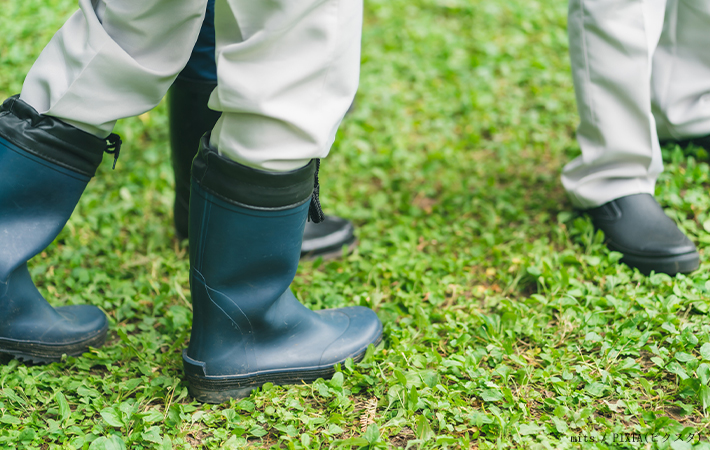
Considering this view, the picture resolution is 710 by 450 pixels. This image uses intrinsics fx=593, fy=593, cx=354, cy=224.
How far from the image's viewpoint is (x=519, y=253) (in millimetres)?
1841

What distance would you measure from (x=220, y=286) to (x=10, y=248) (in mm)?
470

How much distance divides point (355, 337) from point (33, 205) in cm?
77

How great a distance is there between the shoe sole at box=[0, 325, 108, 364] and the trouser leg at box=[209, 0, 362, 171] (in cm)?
67

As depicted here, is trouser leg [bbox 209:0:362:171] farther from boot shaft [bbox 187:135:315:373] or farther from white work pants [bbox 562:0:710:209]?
white work pants [bbox 562:0:710:209]

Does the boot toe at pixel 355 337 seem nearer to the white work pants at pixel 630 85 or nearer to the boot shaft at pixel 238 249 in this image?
the boot shaft at pixel 238 249

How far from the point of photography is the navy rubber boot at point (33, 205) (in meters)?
1.21

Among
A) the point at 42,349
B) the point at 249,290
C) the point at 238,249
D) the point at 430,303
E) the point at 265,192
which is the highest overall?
the point at 265,192

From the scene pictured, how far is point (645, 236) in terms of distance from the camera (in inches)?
65.7

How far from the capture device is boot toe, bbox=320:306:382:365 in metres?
1.36

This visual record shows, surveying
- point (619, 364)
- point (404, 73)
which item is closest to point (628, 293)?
point (619, 364)

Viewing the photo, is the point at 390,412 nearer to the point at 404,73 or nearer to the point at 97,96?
the point at 97,96

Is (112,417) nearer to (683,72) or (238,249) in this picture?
(238,249)

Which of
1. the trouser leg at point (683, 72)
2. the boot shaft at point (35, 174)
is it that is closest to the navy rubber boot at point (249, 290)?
the boot shaft at point (35, 174)

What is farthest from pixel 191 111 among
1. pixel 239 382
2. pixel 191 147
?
pixel 239 382
